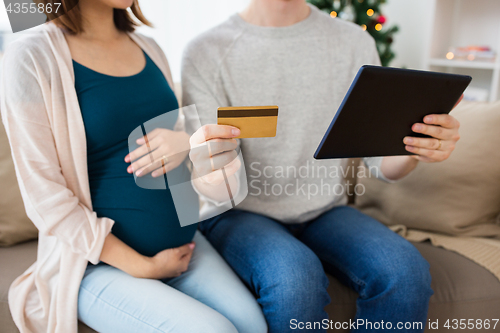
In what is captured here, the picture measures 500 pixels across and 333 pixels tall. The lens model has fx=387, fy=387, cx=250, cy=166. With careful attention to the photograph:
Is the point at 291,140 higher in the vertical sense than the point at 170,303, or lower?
higher

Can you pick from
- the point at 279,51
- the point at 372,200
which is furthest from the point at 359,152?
the point at 372,200

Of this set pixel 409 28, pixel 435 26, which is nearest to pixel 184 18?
pixel 435 26

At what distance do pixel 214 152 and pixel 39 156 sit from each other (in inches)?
13.8

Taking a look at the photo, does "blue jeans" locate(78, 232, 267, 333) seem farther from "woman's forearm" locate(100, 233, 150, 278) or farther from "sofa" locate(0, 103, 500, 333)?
Answer: "sofa" locate(0, 103, 500, 333)

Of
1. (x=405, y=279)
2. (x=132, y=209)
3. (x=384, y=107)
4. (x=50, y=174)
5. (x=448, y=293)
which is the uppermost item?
(x=384, y=107)

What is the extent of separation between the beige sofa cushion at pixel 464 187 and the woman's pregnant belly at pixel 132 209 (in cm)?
71

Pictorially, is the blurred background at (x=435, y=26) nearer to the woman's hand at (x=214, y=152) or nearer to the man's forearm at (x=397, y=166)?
the man's forearm at (x=397, y=166)

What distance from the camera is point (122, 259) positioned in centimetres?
81

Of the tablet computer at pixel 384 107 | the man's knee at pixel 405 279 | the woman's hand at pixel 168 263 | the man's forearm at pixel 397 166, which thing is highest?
the tablet computer at pixel 384 107

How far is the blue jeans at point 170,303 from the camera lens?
721 millimetres

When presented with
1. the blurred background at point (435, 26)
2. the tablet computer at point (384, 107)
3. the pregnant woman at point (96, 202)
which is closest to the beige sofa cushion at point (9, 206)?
the pregnant woman at point (96, 202)

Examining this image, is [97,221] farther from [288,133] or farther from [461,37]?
[461,37]

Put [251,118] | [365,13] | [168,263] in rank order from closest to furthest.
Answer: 1. [251,118]
2. [168,263]
3. [365,13]

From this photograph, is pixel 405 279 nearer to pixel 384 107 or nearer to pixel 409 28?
pixel 384 107
